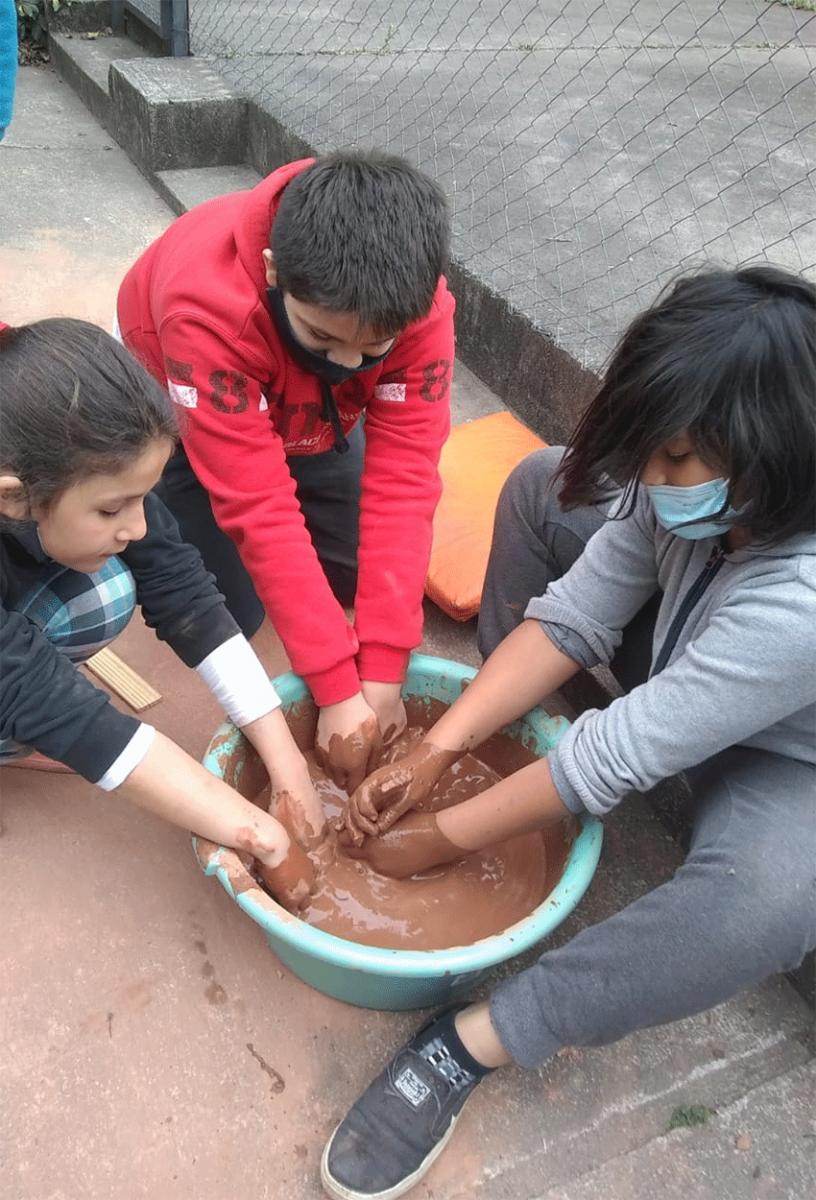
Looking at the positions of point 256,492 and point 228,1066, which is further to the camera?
point 256,492

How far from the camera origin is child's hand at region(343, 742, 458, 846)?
1.47 metres

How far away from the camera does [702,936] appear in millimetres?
1142

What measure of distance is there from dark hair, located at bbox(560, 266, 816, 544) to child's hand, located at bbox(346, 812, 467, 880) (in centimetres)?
65

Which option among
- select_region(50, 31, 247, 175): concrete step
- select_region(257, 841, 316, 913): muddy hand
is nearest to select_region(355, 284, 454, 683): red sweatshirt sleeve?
select_region(257, 841, 316, 913): muddy hand

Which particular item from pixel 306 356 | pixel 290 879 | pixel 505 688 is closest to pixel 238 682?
pixel 290 879

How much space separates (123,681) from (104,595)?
41cm

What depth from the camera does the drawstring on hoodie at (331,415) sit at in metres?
1.67

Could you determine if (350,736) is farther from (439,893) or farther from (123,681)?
(123,681)

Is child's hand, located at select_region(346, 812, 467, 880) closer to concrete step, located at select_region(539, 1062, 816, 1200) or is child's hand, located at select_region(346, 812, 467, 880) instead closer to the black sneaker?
the black sneaker

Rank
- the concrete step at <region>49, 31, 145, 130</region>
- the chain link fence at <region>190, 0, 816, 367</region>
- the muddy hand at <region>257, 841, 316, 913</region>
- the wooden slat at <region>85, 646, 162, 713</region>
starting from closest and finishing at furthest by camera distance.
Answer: the muddy hand at <region>257, 841, 316, 913</region>, the wooden slat at <region>85, 646, 162, 713</region>, the chain link fence at <region>190, 0, 816, 367</region>, the concrete step at <region>49, 31, 145, 130</region>

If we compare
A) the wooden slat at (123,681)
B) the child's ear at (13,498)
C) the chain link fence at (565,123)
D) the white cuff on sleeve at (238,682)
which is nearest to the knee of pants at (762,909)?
the white cuff on sleeve at (238,682)

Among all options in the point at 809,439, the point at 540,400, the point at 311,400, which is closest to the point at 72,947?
the point at 311,400

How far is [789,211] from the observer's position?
3.08m

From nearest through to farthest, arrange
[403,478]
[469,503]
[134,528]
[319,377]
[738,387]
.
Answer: [738,387]
[134,528]
[319,377]
[403,478]
[469,503]
